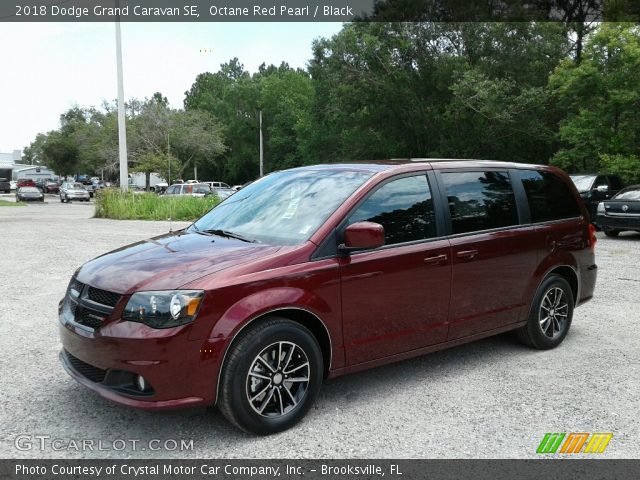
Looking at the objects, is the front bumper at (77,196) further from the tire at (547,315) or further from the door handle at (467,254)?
the door handle at (467,254)

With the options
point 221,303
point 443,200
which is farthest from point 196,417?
point 443,200

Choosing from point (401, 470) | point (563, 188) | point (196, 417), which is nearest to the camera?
point (401, 470)

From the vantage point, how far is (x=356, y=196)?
4254 mm

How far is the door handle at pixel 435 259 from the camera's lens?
4480mm

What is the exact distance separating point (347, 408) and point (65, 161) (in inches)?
3116

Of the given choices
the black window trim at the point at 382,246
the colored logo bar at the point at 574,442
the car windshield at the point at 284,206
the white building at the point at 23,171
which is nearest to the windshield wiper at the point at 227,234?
the car windshield at the point at 284,206

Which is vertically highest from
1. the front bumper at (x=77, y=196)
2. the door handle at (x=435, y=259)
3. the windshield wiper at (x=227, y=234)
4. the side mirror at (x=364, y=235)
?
the side mirror at (x=364, y=235)

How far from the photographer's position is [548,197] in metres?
5.71

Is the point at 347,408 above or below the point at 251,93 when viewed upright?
below

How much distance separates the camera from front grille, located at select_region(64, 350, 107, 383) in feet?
11.8

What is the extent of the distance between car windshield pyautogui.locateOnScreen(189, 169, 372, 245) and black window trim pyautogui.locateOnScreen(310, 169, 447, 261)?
0.38 feet

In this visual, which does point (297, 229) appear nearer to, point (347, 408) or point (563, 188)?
point (347, 408)

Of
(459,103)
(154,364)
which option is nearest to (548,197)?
(154,364)

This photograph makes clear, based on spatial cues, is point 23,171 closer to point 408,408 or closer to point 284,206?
point 284,206
